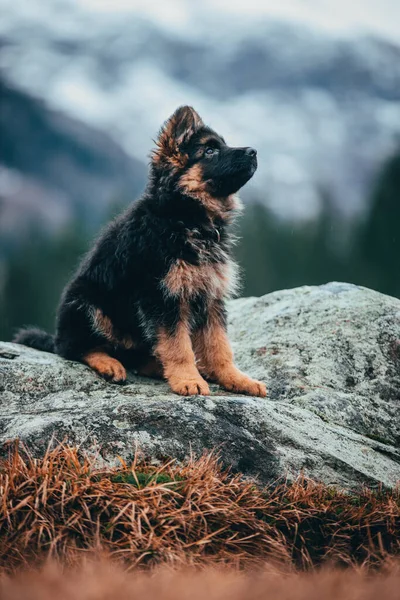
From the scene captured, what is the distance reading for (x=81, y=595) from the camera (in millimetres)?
2197

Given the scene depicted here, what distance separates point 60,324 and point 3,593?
4085mm

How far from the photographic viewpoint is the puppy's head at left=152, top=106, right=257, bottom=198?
5809 mm

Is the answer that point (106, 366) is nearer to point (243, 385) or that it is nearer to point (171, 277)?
point (171, 277)

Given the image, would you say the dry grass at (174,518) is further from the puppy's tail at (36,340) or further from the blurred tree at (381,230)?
the blurred tree at (381,230)

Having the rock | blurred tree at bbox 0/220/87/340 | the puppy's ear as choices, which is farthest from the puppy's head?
blurred tree at bbox 0/220/87/340

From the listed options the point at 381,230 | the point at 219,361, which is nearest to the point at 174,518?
the point at 219,361

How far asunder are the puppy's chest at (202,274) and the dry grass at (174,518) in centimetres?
187

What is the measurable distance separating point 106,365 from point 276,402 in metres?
Result: 1.56

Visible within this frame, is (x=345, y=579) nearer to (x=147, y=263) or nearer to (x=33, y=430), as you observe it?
(x=33, y=430)

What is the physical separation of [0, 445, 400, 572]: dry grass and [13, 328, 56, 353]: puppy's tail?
8.88 ft

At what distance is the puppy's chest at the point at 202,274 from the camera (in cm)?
539

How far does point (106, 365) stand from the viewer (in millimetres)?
5543

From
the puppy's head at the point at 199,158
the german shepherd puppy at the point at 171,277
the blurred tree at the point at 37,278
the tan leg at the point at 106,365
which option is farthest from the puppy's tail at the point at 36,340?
the blurred tree at the point at 37,278

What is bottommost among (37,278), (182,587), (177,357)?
(37,278)
